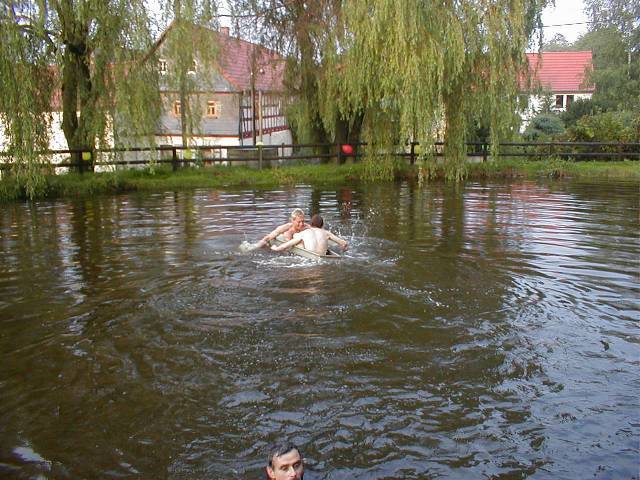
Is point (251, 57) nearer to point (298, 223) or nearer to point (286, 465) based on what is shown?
point (298, 223)

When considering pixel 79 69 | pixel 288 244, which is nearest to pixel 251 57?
pixel 79 69

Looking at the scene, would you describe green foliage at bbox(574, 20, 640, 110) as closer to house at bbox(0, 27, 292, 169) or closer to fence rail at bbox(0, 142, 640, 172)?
fence rail at bbox(0, 142, 640, 172)

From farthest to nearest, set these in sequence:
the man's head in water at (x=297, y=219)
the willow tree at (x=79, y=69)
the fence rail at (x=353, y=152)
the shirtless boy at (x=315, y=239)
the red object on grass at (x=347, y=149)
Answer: the red object on grass at (x=347, y=149), the fence rail at (x=353, y=152), the willow tree at (x=79, y=69), the man's head in water at (x=297, y=219), the shirtless boy at (x=315, y=239)

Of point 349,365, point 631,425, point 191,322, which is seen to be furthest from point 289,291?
point 631,425

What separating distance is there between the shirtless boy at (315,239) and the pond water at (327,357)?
29cm

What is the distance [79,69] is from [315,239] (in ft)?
38.9

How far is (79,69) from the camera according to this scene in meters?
19.2

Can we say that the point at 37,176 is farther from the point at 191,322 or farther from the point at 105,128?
the point at 191,322

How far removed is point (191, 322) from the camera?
7621 mm

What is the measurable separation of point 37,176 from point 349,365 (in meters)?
13.8

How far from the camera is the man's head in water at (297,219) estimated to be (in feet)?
36.7

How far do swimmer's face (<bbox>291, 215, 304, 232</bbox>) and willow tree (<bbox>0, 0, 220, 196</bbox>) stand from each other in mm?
9027

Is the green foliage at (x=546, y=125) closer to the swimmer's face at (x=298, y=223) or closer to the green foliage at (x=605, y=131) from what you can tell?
the green foliage at (x=605, y=131)

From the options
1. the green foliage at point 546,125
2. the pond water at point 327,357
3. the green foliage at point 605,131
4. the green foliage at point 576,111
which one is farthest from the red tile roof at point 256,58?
the green foliage at point 576,111
